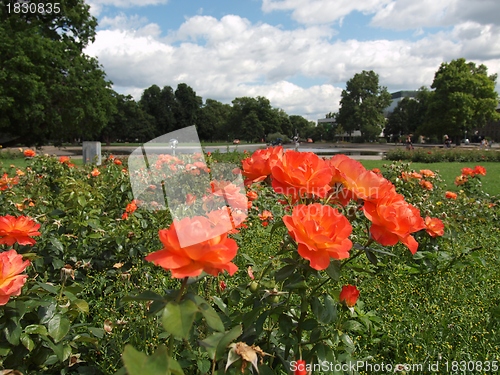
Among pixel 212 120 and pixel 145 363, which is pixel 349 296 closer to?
pixel 145 363

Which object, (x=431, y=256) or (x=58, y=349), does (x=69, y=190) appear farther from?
(x=431, y=256)

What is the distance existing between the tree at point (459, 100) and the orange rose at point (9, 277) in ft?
131

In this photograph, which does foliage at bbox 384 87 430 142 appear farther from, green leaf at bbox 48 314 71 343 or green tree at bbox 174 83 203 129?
green leaf at bbox 48 314 71 343

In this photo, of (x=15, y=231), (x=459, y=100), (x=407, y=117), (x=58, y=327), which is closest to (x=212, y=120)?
(x=407, y=117)

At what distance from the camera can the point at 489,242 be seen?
3.56 meters

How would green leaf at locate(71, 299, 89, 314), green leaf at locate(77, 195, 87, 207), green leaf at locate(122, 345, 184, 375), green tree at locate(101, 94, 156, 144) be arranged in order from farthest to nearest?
green tree at locate(101, 94, 156, 144) < green leaf at locate(77, 195, 87, 207) < green leaf at locate(71, 299, 89, 314) < green leaf at locate(122, 345, 184, 375)

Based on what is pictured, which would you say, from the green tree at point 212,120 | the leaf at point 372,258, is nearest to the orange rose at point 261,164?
the leaf at point 372,258

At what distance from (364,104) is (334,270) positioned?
53.1 meters

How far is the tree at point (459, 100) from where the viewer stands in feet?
115

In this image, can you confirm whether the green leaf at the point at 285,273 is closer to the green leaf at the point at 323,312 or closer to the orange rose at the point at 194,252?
the green leaf at the point at 323,312

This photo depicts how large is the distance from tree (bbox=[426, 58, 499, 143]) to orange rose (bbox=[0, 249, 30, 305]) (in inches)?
1568

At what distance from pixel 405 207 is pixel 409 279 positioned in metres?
1.99

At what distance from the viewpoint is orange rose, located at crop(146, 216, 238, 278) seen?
0.68 m

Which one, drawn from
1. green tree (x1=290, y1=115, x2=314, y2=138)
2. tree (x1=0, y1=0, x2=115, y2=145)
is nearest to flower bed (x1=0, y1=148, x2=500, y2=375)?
tree (x1=0, y1=0, x2=115, y2=145)
